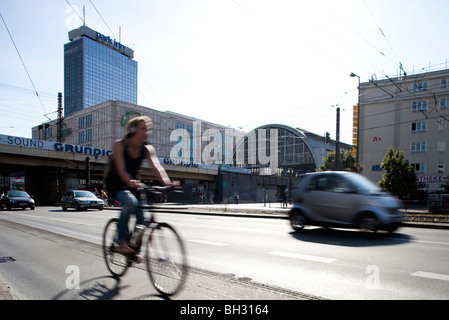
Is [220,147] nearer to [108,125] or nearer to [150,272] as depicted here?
[108,125]

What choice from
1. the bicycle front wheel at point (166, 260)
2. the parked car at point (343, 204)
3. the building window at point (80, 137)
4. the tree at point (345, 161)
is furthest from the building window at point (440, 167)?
the building window at point (80, 137)

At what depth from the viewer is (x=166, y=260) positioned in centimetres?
327

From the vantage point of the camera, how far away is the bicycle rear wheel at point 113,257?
12.5ft

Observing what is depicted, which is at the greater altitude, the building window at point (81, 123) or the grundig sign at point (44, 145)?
the building window at point (81, 123)

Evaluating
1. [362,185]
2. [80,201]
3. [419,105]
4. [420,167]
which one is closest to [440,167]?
[420,167]

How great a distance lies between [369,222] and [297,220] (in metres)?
1.97

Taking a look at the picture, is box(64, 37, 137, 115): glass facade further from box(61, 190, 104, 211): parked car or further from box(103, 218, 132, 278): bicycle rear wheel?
box(103, 218, 132, 278): bicycle rear wheel

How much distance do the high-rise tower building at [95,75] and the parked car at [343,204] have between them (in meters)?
27.6

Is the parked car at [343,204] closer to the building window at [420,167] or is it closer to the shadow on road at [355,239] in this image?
the shadow on road at [355,239]

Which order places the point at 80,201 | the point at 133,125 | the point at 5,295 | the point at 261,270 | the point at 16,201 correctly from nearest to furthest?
1. the point at 5,295
2. the point at 133,125
3. the point at 261,270
4. the point at 80,201
5. the point at 16,201

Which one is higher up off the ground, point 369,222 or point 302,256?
point 369,222

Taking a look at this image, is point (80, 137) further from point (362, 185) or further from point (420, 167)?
point (362, 185)

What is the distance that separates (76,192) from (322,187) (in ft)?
58.7

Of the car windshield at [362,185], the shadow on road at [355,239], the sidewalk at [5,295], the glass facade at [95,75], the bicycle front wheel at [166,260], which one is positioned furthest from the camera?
the glass facade at [95,75]
